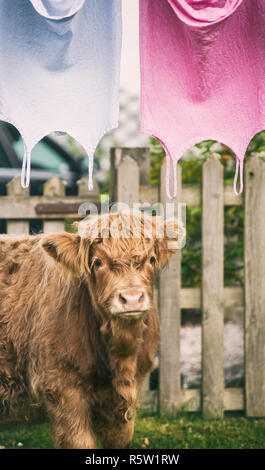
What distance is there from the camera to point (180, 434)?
4020 millimetres

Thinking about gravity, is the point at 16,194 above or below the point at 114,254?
above

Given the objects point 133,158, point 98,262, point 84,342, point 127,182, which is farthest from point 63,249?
point 133,158

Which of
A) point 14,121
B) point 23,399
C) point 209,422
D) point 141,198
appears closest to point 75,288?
point 23,399

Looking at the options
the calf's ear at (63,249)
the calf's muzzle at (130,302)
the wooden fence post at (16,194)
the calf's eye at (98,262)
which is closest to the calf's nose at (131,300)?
the calf's muzzle at (130,302)

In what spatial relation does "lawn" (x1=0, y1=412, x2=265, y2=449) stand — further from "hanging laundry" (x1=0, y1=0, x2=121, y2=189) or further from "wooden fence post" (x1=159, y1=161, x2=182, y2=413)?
"hanging laundry" (x1=0, y1=0, x2=121, y2=189)

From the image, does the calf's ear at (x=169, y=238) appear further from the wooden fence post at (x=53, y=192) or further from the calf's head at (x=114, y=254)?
the wooden fence post at (x=53, y=192)

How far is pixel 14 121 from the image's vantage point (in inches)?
114

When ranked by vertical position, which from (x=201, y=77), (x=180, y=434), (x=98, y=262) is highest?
(x=201, y=77)

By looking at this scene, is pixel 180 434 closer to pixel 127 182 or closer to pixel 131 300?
pixel 131 300

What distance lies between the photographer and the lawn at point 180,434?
3.75 metres

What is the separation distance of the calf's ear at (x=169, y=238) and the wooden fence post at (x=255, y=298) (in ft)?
4.27

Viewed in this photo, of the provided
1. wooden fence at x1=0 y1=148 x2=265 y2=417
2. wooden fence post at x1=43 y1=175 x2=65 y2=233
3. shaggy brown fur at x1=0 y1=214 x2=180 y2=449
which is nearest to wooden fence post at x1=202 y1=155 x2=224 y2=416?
wooden fence at x1=0 y1=148 x2=265 y2=417

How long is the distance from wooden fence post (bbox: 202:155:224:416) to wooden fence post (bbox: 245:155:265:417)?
0.21 metres

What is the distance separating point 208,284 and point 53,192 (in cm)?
143
